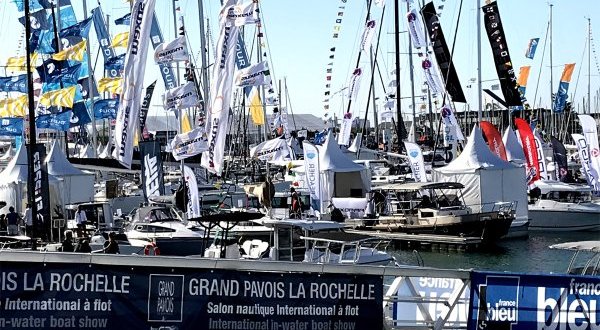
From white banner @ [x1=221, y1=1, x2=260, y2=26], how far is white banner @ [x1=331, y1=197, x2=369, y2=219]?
16.2 metres

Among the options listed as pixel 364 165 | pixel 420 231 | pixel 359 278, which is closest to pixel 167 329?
pixel 359 278

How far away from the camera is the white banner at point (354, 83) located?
179ft

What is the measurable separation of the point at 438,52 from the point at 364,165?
730 centimetres

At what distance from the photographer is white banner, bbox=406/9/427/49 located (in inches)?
2104

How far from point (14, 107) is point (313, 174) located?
19171mm

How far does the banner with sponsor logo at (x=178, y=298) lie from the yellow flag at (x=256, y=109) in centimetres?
6326

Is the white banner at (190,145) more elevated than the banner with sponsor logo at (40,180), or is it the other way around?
the white banner at (190,145)

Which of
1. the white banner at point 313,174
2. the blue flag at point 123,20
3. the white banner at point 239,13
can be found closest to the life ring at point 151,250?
the white banner at point 239,13

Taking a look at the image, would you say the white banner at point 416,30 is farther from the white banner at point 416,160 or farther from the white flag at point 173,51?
the white flag at point 173,51

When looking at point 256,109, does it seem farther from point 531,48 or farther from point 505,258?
point 505,258

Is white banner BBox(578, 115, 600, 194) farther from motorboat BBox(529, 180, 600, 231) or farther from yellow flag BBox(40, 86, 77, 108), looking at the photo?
yellow flag BBox(40, 86, 77, 108)

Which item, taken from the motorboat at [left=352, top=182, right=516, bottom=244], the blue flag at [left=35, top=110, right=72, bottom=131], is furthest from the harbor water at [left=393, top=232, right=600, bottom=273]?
the blue flag at [left=35, top=110, right=72, bottom=131]

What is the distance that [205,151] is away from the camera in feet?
108

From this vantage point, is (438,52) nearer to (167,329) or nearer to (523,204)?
(523,204)
